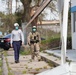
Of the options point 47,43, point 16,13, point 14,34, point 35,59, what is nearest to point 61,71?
point 14,34

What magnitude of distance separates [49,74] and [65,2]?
2090 millimetres

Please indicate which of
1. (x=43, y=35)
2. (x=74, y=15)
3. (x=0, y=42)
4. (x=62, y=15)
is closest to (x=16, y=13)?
(x=43, y=35)

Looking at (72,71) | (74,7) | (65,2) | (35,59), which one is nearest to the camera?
(72,71)

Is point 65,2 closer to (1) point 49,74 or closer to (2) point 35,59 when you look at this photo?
(1) point 49,74

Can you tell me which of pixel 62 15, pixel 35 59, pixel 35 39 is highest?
pixel 62 15

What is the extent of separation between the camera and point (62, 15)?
910 centimetres

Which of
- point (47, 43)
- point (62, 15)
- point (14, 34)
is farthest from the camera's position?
point (47, 43)

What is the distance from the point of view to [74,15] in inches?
862

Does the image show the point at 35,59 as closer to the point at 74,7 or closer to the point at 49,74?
the point at 74,7

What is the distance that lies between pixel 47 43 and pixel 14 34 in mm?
10164

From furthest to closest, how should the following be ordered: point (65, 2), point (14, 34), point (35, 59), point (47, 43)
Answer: point (47, 43) → point (35, 59) → point (14, 34) → point (65, 2)

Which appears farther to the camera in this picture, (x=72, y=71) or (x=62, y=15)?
(x=62, y=15)

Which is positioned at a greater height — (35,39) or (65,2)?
(65,2)

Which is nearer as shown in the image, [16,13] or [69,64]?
[69,64]
